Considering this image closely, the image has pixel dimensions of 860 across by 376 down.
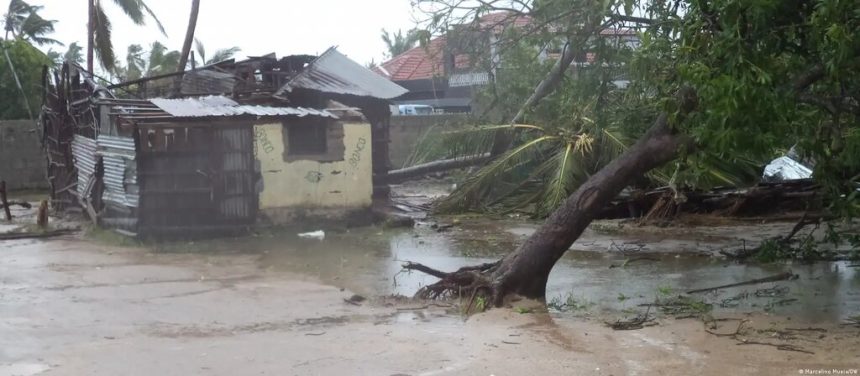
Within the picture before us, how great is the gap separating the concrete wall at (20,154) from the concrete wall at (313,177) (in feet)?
35.3

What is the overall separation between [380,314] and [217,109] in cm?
703

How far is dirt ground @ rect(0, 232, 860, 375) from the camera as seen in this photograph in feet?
21.1

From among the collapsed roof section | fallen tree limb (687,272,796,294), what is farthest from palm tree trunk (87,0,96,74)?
fallen tree limb (687,272,796,294)

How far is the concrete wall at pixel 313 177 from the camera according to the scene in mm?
14695

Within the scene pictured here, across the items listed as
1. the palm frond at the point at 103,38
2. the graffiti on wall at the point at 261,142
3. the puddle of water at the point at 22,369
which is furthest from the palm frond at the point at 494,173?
the palm frond at the point at 103,38

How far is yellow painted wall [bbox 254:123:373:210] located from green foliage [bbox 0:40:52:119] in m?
12.4

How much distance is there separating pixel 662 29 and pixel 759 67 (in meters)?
2.31

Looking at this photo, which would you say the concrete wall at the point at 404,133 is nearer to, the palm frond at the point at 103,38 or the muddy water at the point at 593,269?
the palm frond at the point at 103,38

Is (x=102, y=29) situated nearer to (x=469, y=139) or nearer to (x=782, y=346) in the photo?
(x=469, y=139)

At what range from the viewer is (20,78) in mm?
24062

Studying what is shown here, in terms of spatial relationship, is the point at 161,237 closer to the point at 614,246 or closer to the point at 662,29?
the point at 614,246

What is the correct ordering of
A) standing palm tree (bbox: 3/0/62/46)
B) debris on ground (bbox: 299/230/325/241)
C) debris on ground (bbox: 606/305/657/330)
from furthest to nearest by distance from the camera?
1. standing palm tree (bbox: 3/0/62/46)
2. debris on ground (bbox: 299/230/325/241)
3. debris on ground (bbox: 606/305/657/330)

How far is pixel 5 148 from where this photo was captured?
22.6m

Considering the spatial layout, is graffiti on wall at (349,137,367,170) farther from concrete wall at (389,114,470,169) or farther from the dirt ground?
concrete wall at (389,114,470,169)
